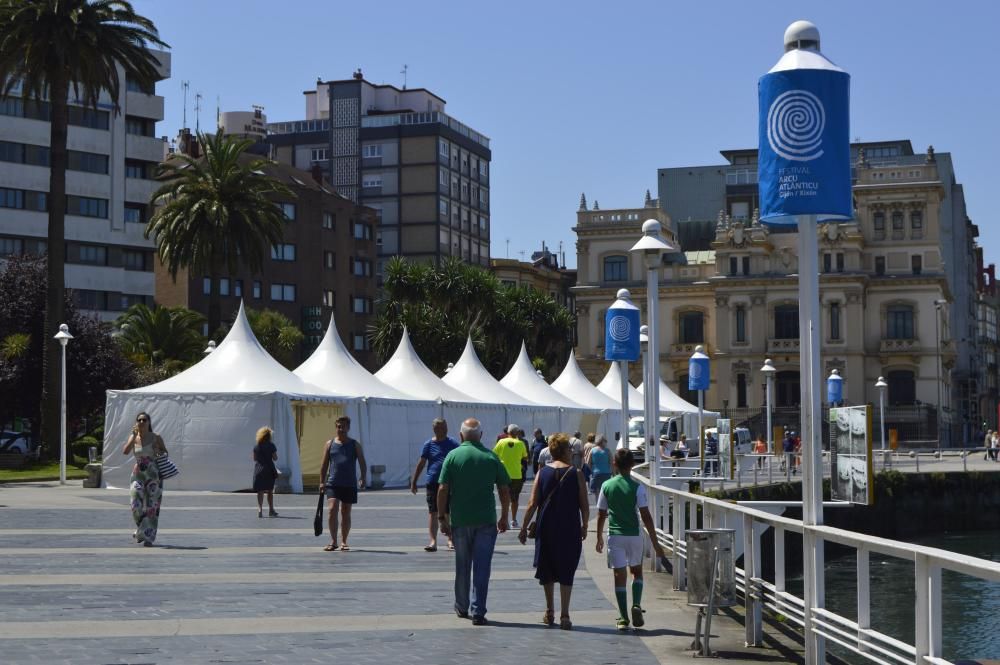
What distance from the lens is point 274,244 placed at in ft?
194

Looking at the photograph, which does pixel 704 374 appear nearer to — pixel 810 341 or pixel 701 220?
pixel 810 341

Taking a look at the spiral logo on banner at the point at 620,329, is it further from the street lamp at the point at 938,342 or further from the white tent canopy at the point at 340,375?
the street lamp at the point at 938,342

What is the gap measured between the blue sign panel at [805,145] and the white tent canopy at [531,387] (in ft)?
132

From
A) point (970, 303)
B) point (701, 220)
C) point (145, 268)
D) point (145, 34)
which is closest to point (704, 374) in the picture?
point (145, 34)

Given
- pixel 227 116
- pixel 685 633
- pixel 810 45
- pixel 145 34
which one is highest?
pixel 227 116

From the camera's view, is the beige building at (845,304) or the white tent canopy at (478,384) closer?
the white tent canopy at (478,384)

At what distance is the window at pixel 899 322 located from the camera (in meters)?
96.6

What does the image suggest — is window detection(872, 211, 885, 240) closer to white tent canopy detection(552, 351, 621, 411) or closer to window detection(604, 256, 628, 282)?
window detection(604, 256, 628, 282)

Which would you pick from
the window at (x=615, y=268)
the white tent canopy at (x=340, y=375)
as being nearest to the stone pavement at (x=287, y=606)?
the white tent canopy at (x=340, y=375)

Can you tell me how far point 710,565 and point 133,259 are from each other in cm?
8001

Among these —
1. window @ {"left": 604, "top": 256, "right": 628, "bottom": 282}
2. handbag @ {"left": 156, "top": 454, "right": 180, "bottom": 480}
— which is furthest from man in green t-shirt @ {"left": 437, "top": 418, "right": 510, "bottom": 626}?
window @ {"left": 604, "top": 256, "right": 628, "bottom": 282}

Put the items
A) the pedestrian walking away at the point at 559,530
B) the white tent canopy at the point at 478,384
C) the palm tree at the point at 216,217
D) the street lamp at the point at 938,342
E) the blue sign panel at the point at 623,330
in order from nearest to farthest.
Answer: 1. the pedestrian walking away at the point at 559,530
2. the blue sign panel at the point at 623,330
3. the white tent canopy at the point at 478,384
4. the palm tree at the point at 216,217
5. the street lamp at the point at 938,342

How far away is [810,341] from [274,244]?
50222mm

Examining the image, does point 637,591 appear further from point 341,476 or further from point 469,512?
point 341,476
